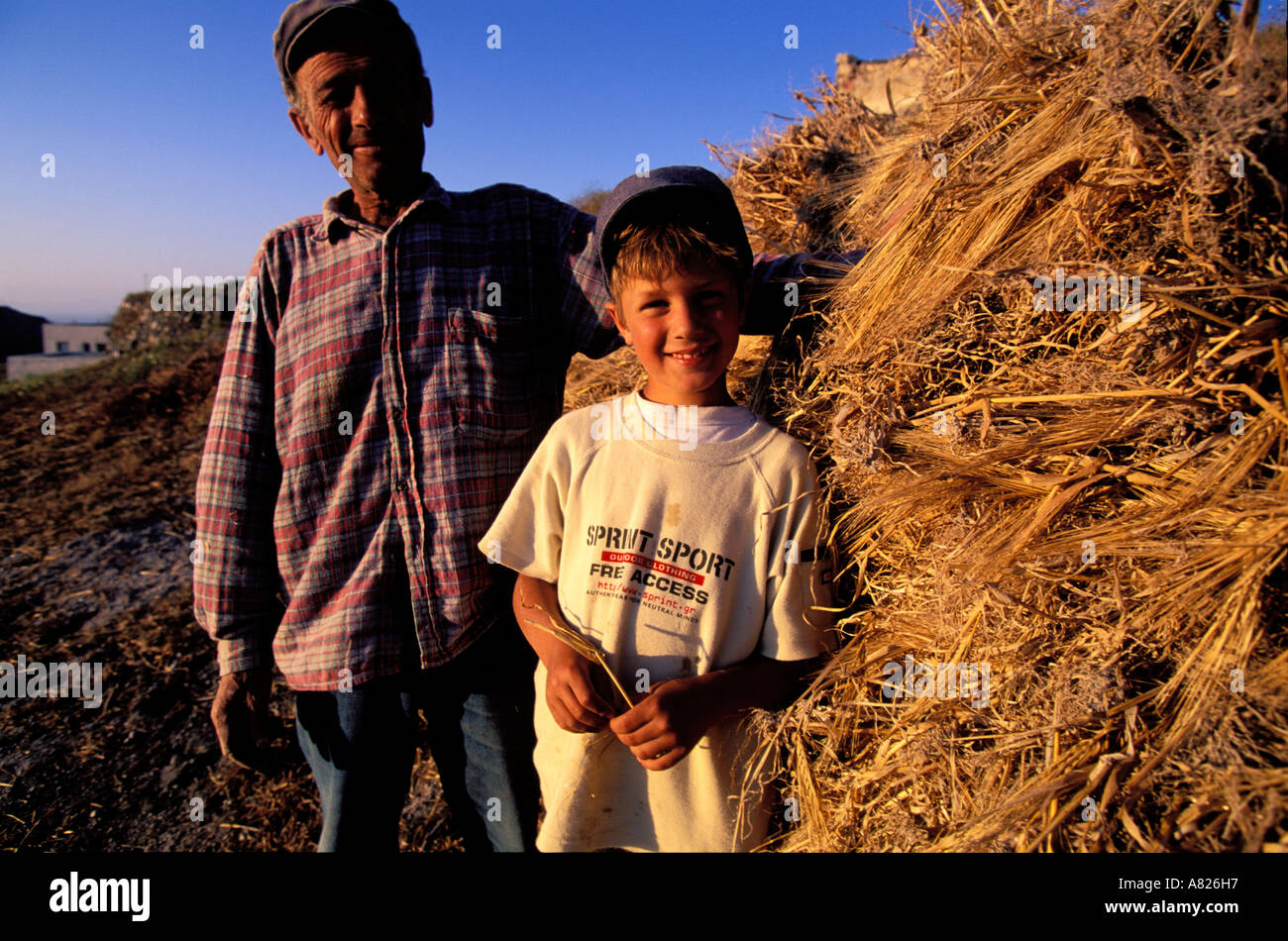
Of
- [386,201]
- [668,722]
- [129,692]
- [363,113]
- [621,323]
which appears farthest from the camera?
[129,692]

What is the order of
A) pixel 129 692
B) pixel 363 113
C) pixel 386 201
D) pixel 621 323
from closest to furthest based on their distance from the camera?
1. pixel 621 323
2. pixel 363 113
3. pixel 386 201
4. pixel 129 692

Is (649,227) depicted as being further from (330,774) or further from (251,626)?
(330,774)

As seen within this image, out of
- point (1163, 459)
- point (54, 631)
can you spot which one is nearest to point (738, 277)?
point (1163, 459)

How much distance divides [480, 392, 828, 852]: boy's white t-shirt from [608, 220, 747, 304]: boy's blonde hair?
31 centimetres

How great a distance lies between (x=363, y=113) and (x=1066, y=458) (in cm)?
184

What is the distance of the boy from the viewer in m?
1.40

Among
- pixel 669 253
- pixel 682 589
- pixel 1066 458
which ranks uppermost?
pixel 669 253

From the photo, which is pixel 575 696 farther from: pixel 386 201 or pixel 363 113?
pixel 363 113

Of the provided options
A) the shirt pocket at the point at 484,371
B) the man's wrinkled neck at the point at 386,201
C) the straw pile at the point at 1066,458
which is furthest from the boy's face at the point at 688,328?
the man's wrinkled neck at the point at 386,201

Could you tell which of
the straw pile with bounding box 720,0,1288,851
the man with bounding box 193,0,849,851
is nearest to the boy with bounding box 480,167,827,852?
the straw pile with bounding box 720,0,1288,851

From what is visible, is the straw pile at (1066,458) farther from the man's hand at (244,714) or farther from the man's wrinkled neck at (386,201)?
the man's hand at (244,714)

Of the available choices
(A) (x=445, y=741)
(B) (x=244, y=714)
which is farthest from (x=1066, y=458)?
(B) (x=244, y=714)

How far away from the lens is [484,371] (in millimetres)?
1754

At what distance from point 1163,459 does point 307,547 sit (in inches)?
76.1
